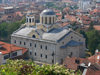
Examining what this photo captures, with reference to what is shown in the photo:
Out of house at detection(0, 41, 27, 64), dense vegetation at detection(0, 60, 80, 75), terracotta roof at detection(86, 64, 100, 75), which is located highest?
dense vegetation at detection(0, 60, 80, 75)

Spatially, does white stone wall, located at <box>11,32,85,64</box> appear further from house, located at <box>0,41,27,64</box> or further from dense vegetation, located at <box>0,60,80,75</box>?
dense vegetation, located at <box>0,60,80,75</box>

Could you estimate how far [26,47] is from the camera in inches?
1155

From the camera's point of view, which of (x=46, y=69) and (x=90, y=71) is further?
(x=90, y=71)

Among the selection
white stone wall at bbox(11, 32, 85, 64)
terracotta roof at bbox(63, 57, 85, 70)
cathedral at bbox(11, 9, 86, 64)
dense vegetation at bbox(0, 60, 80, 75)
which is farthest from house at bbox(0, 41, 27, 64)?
dense vegetation at bbox(0, 60, 80, 75)

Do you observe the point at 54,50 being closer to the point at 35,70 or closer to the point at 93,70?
the point at 93,70

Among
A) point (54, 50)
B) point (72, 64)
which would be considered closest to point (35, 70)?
point (72, 64)

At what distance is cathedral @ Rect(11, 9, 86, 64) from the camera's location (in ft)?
85.8

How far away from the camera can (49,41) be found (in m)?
26.4

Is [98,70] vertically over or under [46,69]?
under

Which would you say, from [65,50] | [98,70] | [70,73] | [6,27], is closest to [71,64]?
[98,70]

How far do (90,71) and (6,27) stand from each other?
29269 millimetres

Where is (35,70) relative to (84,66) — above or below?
above

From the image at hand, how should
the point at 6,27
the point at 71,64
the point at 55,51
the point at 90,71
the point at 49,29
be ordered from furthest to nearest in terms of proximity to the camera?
1. the point at 6,27
2. the point at 49,29
3. the point at 55,51
4. the point at 71,64
5. the point at 90,71

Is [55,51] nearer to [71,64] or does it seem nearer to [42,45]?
[42,45]
